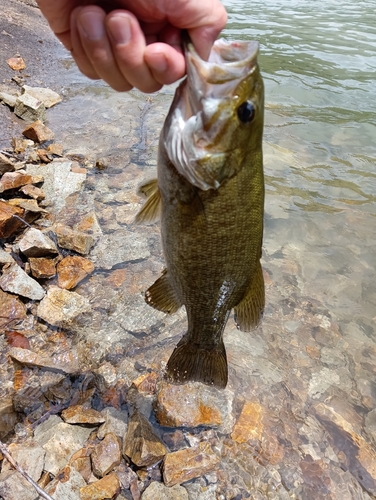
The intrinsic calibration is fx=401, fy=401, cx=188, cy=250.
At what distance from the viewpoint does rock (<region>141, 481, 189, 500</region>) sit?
106 inches

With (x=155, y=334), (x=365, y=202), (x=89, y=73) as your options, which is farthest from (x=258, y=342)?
(x=365, y=202)

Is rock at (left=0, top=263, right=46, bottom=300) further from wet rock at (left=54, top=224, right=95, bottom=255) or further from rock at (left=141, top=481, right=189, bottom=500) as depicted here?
rock at (left=141, top=481, right=189, bottom=500)

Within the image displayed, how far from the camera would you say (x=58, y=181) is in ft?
18.8

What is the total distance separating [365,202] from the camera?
6.35 m

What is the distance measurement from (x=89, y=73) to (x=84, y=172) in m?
4.19

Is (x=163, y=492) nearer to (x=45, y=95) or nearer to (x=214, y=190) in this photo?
(x=214, y=190)

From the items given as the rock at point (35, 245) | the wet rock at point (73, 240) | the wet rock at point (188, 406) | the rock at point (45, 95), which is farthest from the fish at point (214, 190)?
the rock at point (45, 95)

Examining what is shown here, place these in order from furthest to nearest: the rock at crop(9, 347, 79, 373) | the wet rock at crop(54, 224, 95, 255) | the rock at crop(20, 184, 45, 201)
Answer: the rock at crop(20, 184, 45, 201)
the wet rock at crop(54, 224, 95, 255)
the rock at crop(9, 347, 79, 373)

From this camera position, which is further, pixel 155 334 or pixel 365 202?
pixel 365 202

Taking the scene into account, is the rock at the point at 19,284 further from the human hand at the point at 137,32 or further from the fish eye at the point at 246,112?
the fish eye at the point at 246,112

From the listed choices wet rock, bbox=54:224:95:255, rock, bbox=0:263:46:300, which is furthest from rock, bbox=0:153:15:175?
rock, bbox=0:263:46:300

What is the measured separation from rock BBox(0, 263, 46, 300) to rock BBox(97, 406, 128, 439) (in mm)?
1394

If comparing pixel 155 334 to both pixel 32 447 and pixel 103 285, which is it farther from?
pixel 32 447

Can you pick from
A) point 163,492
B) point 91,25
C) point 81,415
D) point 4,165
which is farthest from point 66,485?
point 4,165
